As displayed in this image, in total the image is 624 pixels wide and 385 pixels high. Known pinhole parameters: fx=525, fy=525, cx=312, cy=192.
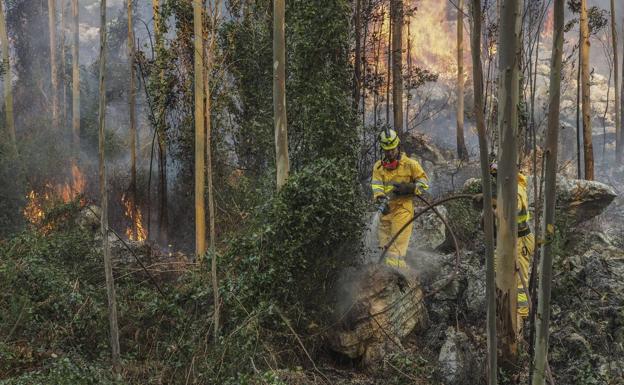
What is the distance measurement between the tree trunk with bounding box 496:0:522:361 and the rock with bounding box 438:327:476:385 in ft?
2.71

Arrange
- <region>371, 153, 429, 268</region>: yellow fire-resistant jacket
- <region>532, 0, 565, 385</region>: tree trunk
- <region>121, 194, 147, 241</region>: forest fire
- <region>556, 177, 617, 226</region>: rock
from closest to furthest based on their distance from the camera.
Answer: <region>532, 0, 565, 385</region>: tree trunk < <region>371, 153, 429, 268</region>: yellow fire-resistant jacket < <region>556, 177, 617, 226</region>: rock < <region>121, 194, 147, 241</region>: forest fire

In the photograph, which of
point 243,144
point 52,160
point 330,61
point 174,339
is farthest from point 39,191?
point 174,339

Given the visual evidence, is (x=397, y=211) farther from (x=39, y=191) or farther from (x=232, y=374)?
(x=39, y=191)

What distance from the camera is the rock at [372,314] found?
633 cm

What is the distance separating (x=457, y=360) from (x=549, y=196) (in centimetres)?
351

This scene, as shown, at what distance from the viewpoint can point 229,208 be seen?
1167cm

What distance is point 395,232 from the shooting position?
751 cm

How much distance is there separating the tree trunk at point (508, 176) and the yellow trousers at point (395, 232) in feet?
8.81

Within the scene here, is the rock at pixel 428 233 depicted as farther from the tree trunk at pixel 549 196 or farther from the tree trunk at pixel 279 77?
the tree trunk at pixel 549 196

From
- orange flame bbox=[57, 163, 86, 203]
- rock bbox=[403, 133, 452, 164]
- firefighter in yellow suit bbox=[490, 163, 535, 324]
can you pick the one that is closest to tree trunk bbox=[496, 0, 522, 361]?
firefighter in yellow suit bbox=[490, 163, 535, 324]

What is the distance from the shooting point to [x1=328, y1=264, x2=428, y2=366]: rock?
249 inches

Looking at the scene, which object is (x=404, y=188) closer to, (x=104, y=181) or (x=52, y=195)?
(x=104, y=181)

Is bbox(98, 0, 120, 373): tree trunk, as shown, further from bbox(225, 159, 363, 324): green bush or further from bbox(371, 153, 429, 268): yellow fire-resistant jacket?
bbox(371, 153, 429, 268): yellow fire-resistant jacket

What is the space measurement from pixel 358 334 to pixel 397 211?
1984mm
